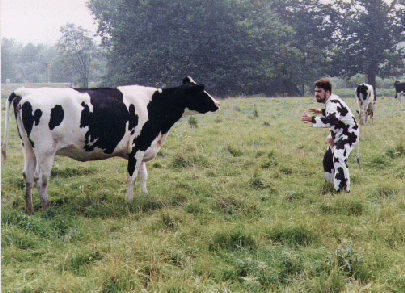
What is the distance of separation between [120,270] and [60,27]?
5251cm

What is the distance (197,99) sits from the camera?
22.7ft

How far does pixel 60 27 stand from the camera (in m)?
50.0

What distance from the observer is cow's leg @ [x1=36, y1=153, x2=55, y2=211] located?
5.48 metres

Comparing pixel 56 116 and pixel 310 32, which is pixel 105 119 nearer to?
pixel 56 116

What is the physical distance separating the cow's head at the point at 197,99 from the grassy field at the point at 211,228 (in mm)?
1357

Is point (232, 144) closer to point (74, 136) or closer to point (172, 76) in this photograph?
point (74, 136)

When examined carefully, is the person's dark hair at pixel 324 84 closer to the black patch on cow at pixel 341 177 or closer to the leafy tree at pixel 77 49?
the black patch on cow at pixel 341 177

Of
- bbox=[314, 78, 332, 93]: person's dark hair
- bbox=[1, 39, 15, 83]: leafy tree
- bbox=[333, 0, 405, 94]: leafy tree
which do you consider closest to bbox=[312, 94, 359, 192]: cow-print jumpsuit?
bbox=[314, 78, 332, 93]: person's dark hair

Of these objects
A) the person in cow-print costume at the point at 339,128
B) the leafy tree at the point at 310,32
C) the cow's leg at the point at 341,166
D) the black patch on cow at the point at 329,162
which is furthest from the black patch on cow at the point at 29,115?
the leafy tree at the point at 310,32

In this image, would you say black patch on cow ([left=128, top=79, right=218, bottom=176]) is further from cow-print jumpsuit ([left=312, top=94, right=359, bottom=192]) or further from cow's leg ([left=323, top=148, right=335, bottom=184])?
cow's leg ([left=323, top=148, right=335, bottom=184])

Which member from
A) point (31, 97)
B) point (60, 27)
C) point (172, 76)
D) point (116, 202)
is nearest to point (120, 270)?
point (116, 202)

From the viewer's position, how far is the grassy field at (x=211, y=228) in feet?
11.7

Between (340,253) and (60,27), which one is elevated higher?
(60,27)

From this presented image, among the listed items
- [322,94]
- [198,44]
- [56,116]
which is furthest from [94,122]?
[198,44]
